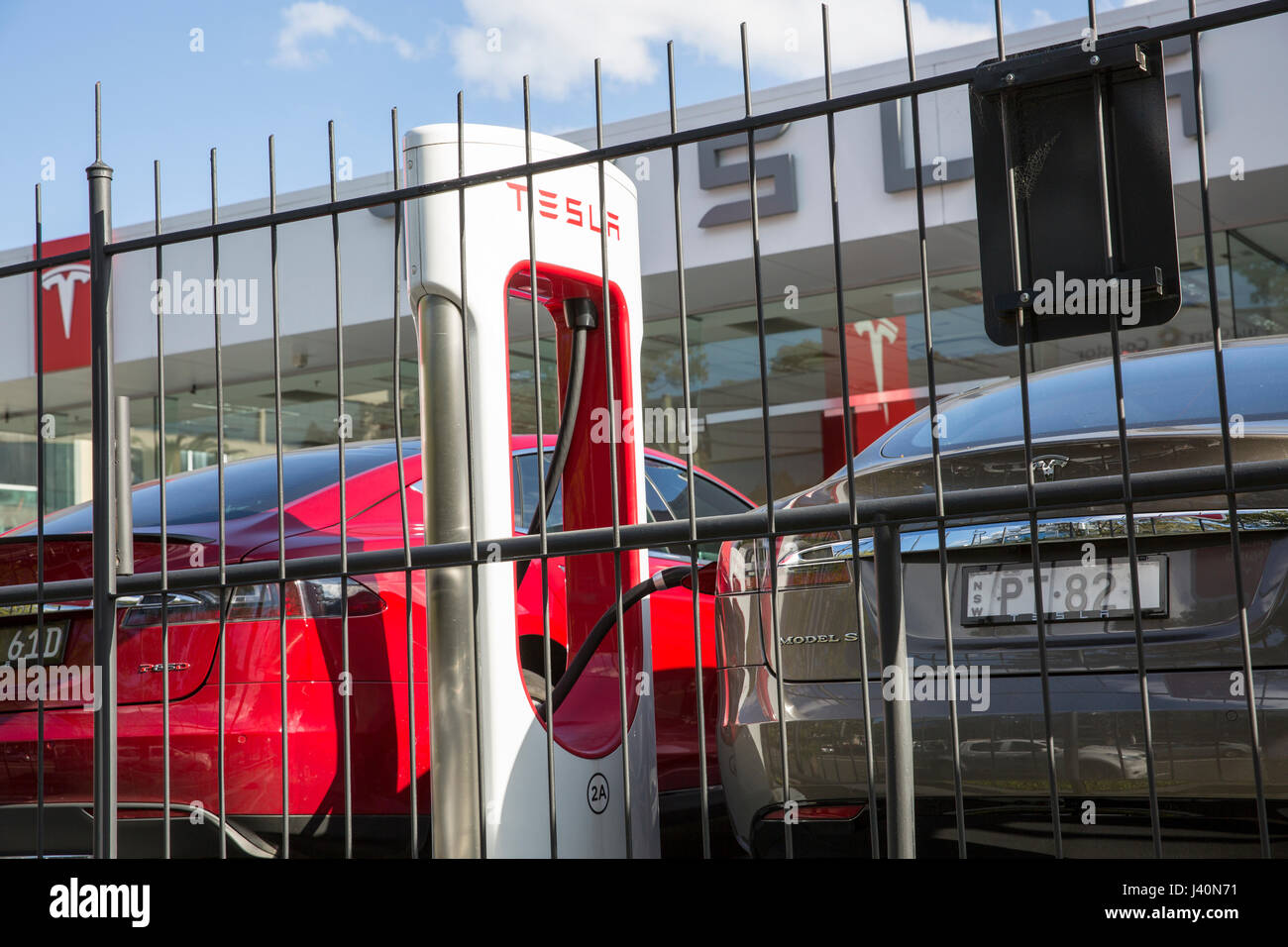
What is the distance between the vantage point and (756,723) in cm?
322

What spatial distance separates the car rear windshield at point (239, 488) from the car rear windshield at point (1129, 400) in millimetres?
1720

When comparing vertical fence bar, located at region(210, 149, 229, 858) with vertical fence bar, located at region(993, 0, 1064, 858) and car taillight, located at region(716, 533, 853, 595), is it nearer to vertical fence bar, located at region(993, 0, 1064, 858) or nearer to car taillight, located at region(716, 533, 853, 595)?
car taillight, located at region(716, 533, 853, 595)

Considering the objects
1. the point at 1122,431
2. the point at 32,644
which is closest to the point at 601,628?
the point at 32,644

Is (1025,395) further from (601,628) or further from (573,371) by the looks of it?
(573,371)

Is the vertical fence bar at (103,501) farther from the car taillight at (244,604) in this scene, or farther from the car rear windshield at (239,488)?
the car rear windshield at (239,488)

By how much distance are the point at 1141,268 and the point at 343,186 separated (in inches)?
518

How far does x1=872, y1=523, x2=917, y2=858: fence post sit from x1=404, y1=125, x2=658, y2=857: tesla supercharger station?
0.88m

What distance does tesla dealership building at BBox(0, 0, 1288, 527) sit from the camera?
1079 centimetres

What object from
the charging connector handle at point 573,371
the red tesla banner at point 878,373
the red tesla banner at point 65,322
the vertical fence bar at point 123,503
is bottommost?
the vertical fence bar at point 123,503

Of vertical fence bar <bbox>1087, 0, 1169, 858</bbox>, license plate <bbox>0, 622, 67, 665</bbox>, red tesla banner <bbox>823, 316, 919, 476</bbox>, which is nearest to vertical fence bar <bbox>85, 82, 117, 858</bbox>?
license plate <bbox>0, 622, 67, 665</bbox>

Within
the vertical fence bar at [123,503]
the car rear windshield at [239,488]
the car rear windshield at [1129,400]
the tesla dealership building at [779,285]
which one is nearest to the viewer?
the car rear windshield at [1129,400]

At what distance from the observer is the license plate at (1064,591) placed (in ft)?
8.91

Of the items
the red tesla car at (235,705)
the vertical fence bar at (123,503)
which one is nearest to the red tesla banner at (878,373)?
the red tesla car at (235,705)

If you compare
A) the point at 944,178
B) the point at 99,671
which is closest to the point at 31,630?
the point at 99,671
